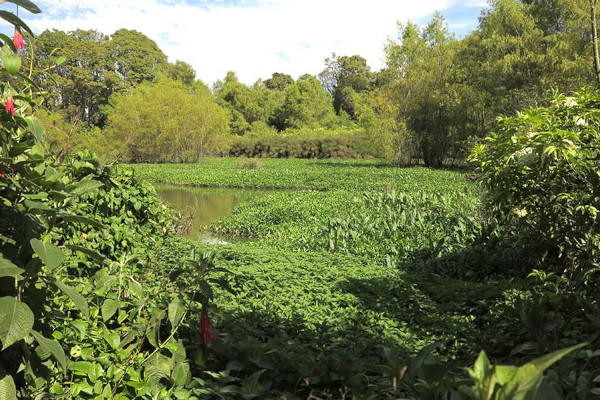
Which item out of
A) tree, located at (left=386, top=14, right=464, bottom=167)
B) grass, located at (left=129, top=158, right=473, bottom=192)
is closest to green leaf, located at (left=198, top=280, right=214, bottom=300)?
grass, located at (left=129, top=158, right=473, bottom=192)

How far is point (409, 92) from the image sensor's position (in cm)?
2086

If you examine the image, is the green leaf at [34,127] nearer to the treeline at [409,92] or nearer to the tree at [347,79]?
the treeline at [409,92]

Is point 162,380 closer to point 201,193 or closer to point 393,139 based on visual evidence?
point 201,193

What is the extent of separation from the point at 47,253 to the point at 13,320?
18 cm

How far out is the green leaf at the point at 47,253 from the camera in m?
1.17

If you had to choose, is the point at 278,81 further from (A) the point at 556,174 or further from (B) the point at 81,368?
(B) the point at 81,368

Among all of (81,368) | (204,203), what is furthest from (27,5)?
(204,203)

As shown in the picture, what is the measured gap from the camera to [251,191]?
15.9m

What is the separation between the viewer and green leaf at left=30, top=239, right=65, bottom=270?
1174 millimetres

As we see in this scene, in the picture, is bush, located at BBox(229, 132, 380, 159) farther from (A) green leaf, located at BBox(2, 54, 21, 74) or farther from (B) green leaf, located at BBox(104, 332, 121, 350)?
(A) green leaf, located at BBox(2, 54, 21, 74)

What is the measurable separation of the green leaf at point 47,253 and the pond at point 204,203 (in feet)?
22.9

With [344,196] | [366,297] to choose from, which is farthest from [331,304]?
[344,196]

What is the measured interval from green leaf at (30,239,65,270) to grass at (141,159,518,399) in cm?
95

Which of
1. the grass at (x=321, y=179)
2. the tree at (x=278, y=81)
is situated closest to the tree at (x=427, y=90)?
the grass at (x=321, y=179)
